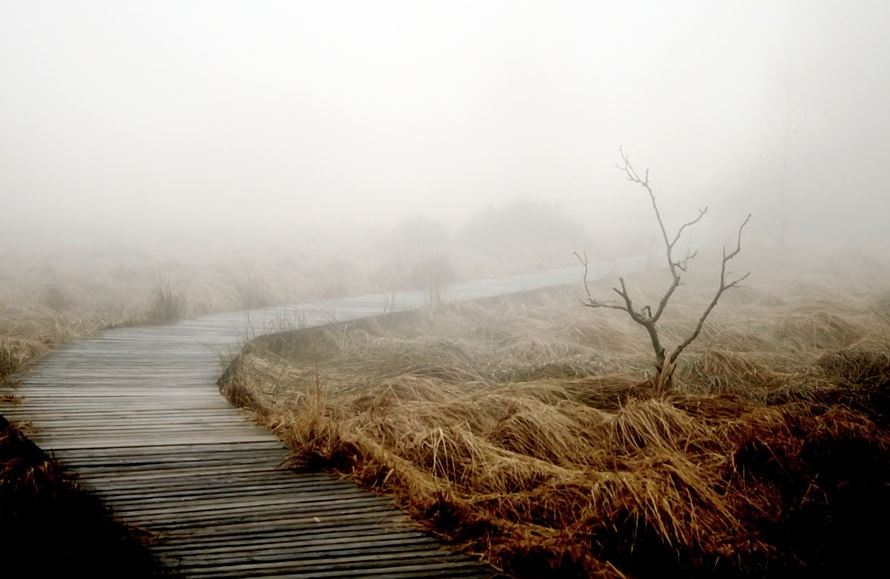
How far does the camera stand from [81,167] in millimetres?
50656

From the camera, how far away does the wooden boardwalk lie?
2305mm

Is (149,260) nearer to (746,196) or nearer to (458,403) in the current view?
(458,403)

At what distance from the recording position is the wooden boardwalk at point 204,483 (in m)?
2.30

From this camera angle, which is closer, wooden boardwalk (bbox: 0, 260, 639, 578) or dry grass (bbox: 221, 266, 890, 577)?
Answer: wooden boardwalk (bbox: 0, 260, 639, 578)

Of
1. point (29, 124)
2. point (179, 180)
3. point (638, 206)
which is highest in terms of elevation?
point (29, 124)

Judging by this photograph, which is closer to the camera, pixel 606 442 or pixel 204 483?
pixel 204 483

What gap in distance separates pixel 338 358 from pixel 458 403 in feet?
A: 9.16

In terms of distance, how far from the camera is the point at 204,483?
2.98 metres

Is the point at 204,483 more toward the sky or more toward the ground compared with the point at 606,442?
more toward the sky

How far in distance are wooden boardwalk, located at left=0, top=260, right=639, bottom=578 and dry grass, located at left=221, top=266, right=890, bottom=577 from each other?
192 millimetres

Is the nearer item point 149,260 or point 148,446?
point 148,446

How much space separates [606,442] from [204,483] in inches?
100

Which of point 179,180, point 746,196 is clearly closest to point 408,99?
point 179,180

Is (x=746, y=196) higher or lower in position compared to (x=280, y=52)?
lower
